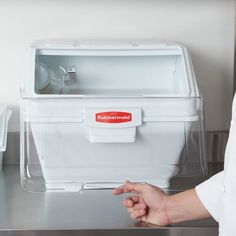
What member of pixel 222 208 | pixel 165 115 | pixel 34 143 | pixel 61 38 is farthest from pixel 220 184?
pixel 61 38

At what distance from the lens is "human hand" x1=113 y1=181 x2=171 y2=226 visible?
1.05m

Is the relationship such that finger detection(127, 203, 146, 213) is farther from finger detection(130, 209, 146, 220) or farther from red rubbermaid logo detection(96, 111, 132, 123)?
red rubbermaid logo detection(96, 111, 132, 123)

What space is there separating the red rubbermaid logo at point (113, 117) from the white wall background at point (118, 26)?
394 millimetres

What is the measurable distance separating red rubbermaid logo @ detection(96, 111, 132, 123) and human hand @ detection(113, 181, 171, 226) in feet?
0.48

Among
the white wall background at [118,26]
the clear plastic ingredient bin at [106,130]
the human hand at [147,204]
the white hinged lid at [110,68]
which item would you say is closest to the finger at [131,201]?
the human hand at [147,204]

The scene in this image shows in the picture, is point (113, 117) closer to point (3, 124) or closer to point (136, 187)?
point (136, 187)

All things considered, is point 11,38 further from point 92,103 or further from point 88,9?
point 92,103

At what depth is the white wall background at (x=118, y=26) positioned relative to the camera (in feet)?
4.74

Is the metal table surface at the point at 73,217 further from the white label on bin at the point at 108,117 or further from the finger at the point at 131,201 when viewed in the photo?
the white label on bin at the point at 108,117

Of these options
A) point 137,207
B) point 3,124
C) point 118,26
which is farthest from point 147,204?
point 118,26

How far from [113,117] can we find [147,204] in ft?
0.69

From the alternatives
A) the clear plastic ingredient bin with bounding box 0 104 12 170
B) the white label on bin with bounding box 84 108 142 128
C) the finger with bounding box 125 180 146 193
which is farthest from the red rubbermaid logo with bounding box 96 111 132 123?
the clear plastic ingredient bin with bounding box 0 104 12 170

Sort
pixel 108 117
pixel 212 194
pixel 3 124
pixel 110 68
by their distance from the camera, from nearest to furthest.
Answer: pixel 212 194 → pixel 108 117 → pixel 3 124 → pixel 110 68

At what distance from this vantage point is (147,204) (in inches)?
42.4
